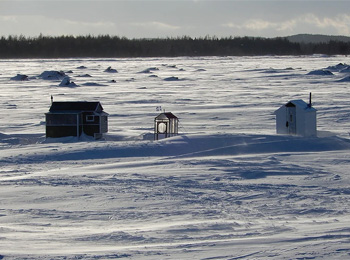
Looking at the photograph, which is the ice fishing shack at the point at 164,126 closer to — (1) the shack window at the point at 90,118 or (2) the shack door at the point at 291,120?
(1) the shack window at the point at 90,118

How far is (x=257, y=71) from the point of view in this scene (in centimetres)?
6384

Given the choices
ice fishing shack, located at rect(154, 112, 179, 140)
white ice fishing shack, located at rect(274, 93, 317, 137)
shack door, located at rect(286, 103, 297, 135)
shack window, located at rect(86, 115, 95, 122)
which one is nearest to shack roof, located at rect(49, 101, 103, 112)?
shack window, located at rect(86, 115, 95, 122)

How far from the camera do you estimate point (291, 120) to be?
23750 mm

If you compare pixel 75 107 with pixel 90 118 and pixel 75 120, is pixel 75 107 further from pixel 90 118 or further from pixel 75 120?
pixel 90 118

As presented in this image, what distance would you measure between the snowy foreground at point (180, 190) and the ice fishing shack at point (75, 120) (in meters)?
0.56

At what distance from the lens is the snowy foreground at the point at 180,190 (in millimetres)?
9047

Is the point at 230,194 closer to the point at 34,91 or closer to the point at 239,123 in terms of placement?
the point at 239,123

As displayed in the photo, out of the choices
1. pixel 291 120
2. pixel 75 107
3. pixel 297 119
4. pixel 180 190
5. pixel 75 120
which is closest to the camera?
pixel 180 190

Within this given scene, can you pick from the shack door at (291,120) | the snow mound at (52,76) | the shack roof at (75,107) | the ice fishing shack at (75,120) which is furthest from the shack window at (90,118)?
the snow mound at (52,76)

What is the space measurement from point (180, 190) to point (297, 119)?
10726 mm

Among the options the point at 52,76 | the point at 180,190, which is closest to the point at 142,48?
the point at 52,76

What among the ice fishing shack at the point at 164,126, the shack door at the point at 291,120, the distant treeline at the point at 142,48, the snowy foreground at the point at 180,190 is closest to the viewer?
the snowy foreground at the point at 180,190

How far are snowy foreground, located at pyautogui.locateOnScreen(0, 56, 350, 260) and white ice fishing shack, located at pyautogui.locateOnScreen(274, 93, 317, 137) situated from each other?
55 cm

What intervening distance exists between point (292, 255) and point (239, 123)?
64.6ft
